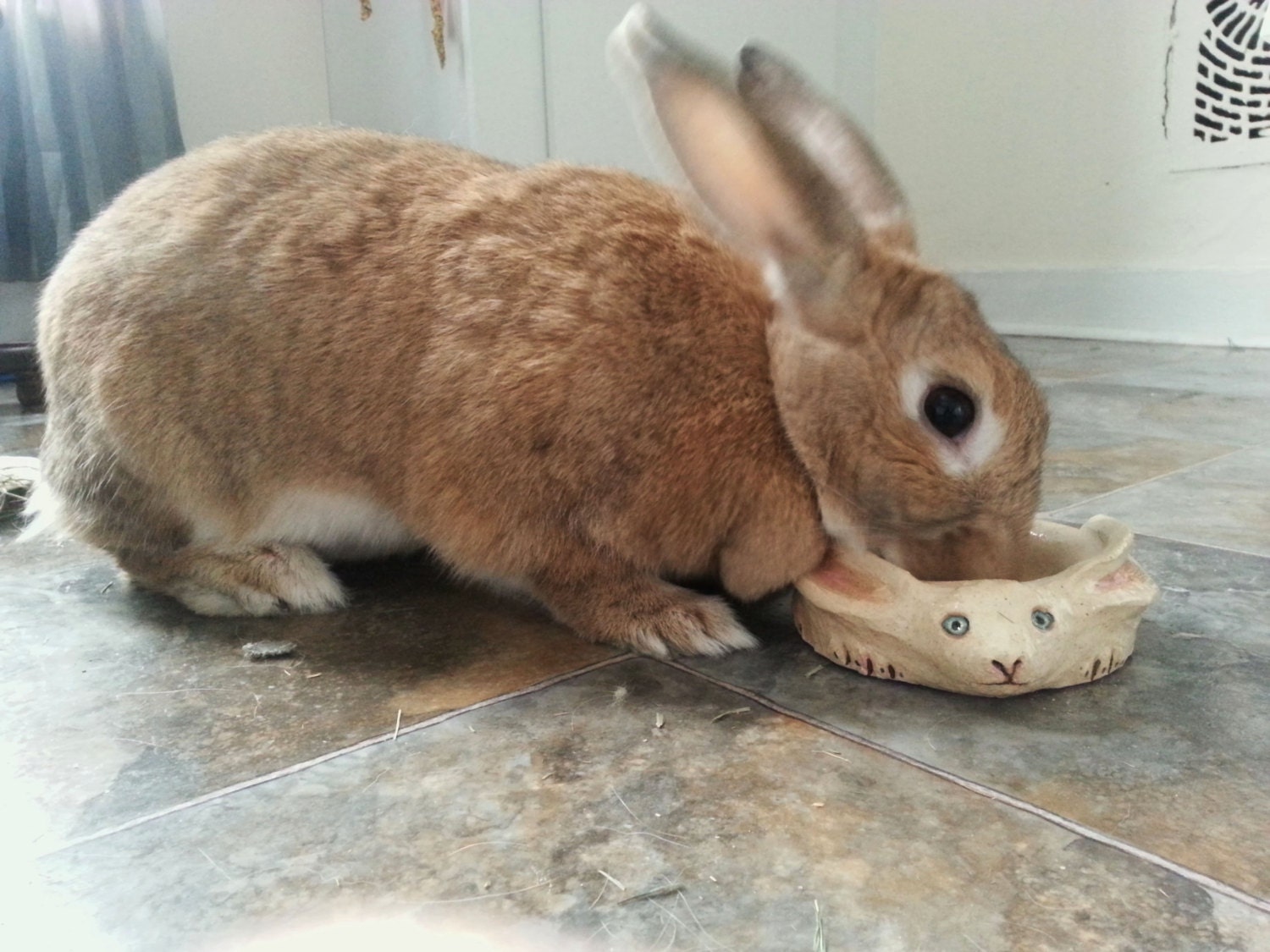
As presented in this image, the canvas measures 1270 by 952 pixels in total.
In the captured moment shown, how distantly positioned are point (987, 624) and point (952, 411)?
0.26m

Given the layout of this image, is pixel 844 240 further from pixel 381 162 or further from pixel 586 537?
pixel 381 162

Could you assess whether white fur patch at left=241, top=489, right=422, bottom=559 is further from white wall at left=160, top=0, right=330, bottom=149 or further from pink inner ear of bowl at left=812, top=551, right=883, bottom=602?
white wall at left=160, top=0, right=330, bottom=149

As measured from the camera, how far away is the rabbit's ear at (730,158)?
1187mm

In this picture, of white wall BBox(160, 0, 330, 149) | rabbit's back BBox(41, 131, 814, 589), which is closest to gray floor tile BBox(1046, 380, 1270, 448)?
rabbit's back BBox(41, 131, 814, 589)

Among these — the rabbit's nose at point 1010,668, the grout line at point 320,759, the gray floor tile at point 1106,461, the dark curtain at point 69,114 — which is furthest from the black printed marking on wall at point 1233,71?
the dark curtain at point 69,114

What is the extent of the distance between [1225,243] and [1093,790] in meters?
3.85

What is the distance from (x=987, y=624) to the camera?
1.13 m

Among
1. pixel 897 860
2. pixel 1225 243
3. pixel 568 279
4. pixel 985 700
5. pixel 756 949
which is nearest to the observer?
pixel 756 949

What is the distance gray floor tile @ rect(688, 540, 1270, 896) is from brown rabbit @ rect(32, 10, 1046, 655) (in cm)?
19

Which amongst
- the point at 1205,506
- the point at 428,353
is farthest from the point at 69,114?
the point at 1205,506

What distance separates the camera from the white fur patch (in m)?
1.54

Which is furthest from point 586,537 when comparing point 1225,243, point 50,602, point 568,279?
point 1225,243

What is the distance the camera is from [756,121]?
3.86 ft

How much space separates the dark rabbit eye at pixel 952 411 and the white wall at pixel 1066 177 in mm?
3432
